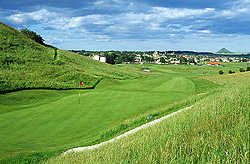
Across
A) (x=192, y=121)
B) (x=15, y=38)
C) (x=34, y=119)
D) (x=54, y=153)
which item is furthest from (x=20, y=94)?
(x=15, y=38)

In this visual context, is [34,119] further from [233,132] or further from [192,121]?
[233,132]

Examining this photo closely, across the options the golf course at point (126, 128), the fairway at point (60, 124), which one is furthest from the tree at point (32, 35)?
the fairway at point (60, 124)

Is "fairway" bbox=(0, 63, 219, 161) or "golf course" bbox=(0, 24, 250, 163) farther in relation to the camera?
"fairway" bbox=(0, 63, 219, 161)

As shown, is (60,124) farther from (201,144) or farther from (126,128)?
(201,144)

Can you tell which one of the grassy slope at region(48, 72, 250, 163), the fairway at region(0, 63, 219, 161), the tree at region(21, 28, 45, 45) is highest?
the tree at region(21, 28, 45, 45)

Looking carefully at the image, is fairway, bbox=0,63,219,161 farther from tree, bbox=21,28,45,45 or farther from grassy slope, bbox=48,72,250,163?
tree, bbox=21,28,45,45

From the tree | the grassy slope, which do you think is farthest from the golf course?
the tree

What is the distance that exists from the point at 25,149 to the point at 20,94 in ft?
55.3

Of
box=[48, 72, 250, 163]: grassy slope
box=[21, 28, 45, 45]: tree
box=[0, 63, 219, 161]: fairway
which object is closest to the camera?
box=[48, 72, 250, 163]: grassy slope

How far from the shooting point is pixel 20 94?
24.8m

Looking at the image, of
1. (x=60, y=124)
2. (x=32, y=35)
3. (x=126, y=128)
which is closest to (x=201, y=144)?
(x=126, y=128)

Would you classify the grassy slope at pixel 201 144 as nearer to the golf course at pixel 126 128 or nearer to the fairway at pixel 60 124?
the golf course at pixel 126 128

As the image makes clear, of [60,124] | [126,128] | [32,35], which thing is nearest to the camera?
[126,128]

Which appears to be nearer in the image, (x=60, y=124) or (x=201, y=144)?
(x=201, y=144)
